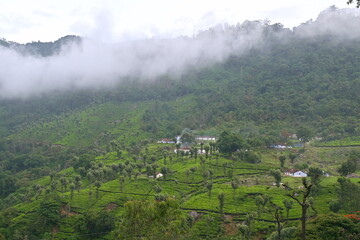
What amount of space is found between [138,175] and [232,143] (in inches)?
1140

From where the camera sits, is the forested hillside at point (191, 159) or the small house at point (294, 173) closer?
the forested hillside at point (191, 159)

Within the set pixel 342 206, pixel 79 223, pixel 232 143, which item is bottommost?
pixel 79 223

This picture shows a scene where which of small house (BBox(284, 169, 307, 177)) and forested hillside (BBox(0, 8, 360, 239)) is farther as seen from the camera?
small house (BBox(284, 169, 307, 177))

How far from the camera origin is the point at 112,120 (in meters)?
170

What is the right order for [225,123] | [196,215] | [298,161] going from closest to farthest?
[196,215], [298,161], [225,123]

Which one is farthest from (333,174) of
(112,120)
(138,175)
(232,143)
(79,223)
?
(112,120)

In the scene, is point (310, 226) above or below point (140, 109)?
below

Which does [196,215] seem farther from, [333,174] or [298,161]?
[298,161]

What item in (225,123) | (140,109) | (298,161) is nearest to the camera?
(298,161)

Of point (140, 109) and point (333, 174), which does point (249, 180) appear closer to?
point (333, 174)

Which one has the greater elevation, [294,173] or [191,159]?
[191,159]

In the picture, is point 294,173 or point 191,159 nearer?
point 294,173

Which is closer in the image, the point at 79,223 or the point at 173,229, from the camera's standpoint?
the point at 173,229

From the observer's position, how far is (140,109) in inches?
7323
